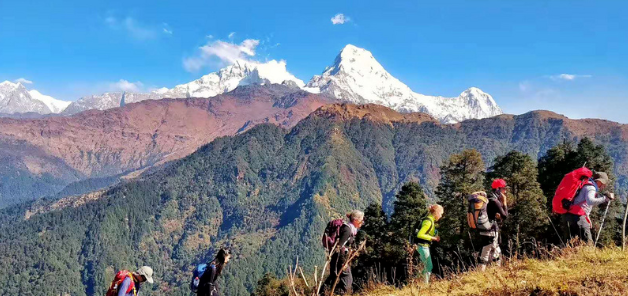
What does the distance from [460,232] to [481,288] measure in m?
24.5

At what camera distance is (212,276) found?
8.29 m

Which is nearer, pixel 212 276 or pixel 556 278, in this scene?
pixel 556 278

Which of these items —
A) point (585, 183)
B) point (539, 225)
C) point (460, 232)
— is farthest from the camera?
point (460, 232)

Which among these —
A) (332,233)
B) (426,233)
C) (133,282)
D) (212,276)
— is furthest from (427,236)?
(133,282)

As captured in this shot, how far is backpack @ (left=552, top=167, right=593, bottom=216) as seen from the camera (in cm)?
755

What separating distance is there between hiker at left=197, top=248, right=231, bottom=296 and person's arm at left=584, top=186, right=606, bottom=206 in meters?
7.06

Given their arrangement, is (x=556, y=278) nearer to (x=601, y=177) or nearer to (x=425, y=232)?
(x=425, y=232)

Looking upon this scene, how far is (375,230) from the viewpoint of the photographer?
3359 cm

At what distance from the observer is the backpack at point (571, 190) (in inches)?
297

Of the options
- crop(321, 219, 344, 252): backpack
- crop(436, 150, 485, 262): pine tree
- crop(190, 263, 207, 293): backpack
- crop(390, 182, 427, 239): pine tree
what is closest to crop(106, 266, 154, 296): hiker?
crop(190, 263, 207, 293): backpack

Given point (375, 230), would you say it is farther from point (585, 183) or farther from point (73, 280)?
point (73, 280)

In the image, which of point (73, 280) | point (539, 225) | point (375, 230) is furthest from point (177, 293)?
point (539, 225)

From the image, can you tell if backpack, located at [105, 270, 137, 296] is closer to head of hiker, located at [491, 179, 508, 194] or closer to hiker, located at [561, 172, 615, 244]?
head of hiker, located at [491, 179, 508, 194]

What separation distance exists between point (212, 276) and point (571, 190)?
7262 millimetres
